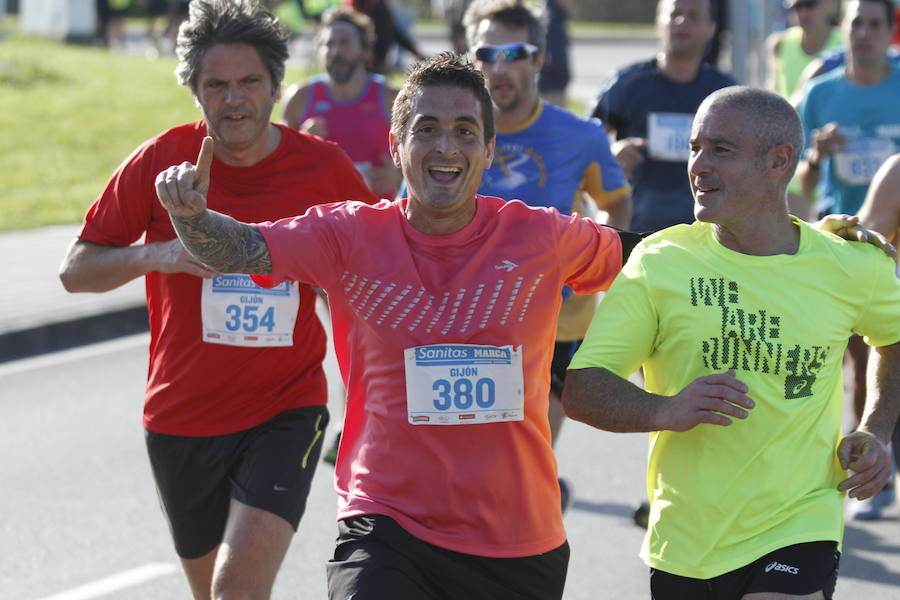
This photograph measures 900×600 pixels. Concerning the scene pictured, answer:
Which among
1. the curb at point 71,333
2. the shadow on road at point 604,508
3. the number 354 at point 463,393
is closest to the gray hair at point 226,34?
the number 354 at point 463,393

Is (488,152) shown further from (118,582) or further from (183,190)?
(118,582)

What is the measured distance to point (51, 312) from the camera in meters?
10.8

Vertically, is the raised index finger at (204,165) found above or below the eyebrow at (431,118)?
below

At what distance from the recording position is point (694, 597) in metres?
3.62

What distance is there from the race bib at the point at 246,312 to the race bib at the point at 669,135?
9.19ft

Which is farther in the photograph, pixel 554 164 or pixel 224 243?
pixel 554 164

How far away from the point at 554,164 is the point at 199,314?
5.56 feet

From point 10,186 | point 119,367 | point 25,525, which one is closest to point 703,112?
point 25,525

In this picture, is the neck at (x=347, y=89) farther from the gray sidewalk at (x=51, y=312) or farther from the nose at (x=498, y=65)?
the nose at (x=498, y=65)

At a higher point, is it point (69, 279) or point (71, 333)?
point (69, 279)

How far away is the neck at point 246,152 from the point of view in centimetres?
472

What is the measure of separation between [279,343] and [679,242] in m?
1.39

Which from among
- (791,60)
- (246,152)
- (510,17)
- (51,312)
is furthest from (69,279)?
(791,60)

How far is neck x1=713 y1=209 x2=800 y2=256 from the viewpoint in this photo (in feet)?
12.4
